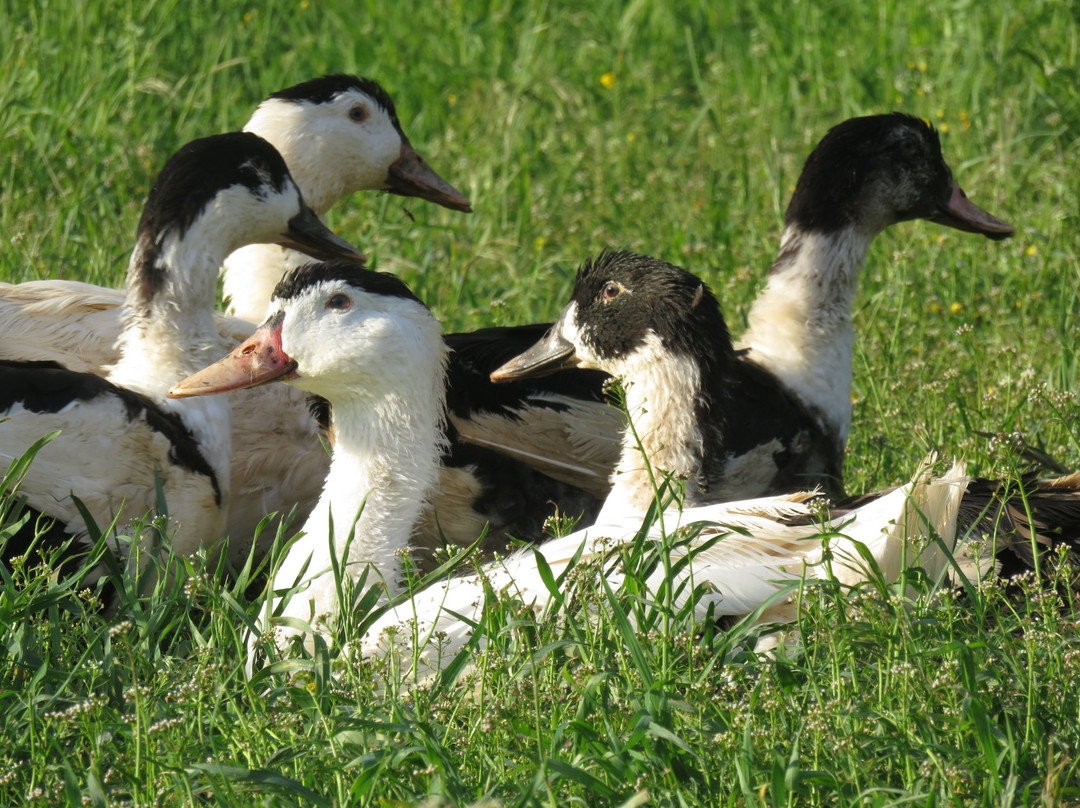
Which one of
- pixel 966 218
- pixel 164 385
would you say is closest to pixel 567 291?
pixel 966 218

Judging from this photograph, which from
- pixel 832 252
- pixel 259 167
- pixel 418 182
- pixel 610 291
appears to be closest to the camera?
pixel 610 291

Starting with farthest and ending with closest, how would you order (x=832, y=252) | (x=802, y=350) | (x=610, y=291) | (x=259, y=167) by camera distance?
(x=832, y=252)
(x=802, y=350)
(x=259, y=167)
(x=610, y=291)

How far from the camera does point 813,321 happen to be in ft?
16.4

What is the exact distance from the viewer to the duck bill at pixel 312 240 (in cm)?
493

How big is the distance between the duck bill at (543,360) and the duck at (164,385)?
800 millimetres

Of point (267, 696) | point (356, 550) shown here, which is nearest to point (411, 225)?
point (356, 550)

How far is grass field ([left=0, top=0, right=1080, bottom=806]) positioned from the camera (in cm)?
278

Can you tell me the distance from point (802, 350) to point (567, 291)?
1.72 meters

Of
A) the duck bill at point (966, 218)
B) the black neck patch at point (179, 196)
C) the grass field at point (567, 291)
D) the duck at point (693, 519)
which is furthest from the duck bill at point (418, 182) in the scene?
the duck bill at point (966, 218)

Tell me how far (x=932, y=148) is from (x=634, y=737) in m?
3.13

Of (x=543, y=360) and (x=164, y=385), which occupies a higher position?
(x=543, y=360)

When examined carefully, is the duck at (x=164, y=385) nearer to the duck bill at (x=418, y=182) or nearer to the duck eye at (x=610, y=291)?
the duck bill at (x=418, y=182)

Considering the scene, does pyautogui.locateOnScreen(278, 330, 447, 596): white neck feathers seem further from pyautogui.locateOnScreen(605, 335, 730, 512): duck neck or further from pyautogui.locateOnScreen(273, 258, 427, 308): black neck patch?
pyautogui.locateOnScreen(605, 335, 730, 512): duck neck

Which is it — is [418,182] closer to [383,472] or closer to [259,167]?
[259,167]
